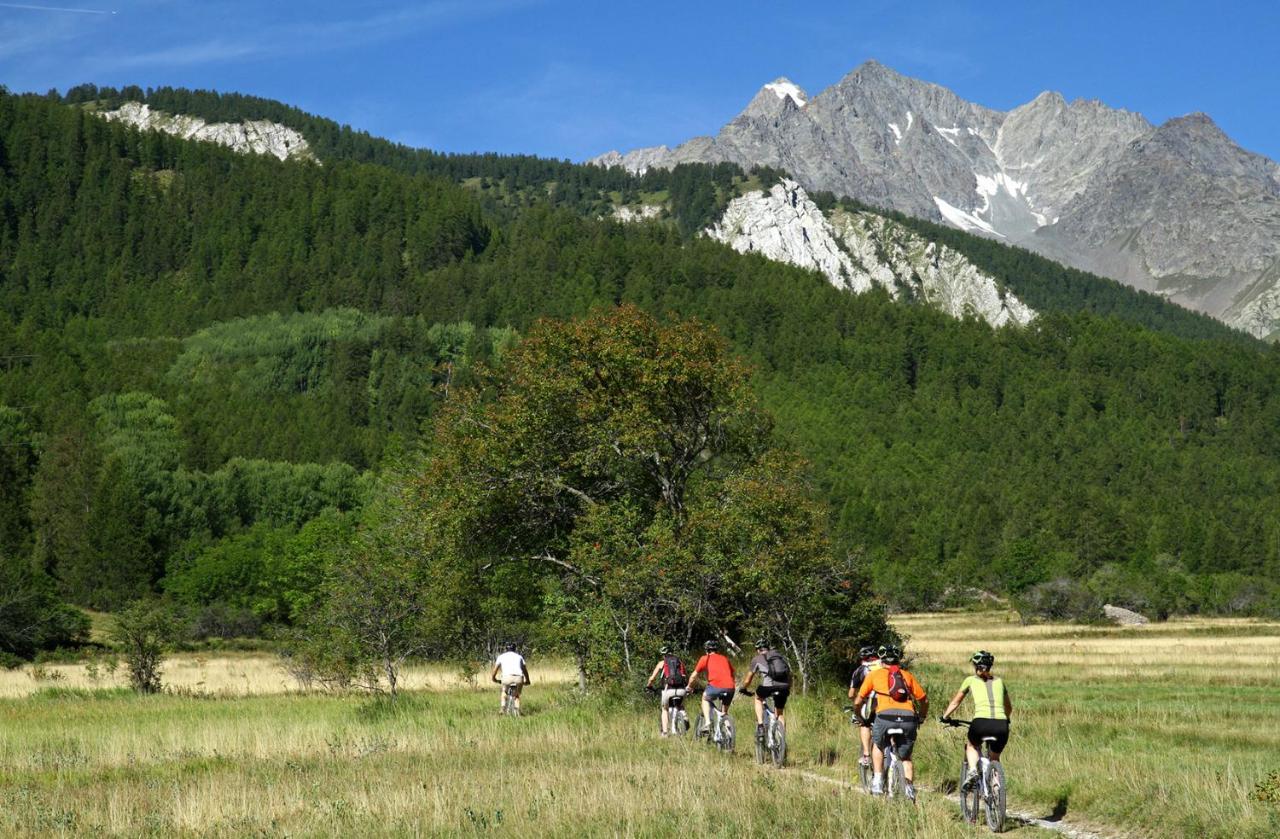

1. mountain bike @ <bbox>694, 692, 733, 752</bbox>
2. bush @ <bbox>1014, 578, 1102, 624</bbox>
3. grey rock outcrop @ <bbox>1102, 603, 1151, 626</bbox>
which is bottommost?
grey rock outcrop @ <bbox>1102, 603, 1151, 626</bbox>

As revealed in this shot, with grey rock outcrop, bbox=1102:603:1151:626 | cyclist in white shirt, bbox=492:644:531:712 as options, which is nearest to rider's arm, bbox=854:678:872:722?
cyclist in white shirt, bbox=492:644:531:712

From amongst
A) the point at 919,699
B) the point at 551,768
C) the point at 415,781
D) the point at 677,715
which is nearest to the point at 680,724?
the point at 677,715

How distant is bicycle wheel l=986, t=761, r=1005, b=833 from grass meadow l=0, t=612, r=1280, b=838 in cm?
38

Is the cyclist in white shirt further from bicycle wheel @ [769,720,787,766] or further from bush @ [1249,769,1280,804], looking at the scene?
bush @ [1249,769,1280,804]

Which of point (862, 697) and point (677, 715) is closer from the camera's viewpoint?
Result: point (862, 697)

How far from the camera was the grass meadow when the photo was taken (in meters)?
12.6

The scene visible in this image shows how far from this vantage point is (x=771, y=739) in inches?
726

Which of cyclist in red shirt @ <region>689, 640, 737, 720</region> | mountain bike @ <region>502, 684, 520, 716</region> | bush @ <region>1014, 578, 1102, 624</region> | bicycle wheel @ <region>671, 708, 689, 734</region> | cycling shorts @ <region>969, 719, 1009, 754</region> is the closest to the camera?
cycling shorts @ <region>969, 719, 1009, 754</region>

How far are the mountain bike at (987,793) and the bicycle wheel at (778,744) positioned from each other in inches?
177

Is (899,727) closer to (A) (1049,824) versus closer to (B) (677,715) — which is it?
(A) (1049,824)

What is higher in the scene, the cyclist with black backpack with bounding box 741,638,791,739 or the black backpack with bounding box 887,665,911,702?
the black backpack with bounding box 887,665,911,702

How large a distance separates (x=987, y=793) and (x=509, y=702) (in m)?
14.3

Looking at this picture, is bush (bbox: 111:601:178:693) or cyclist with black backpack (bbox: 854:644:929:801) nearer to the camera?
cyclist with black backpack (bbox: 854:644:929:801)

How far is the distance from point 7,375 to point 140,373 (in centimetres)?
1482
